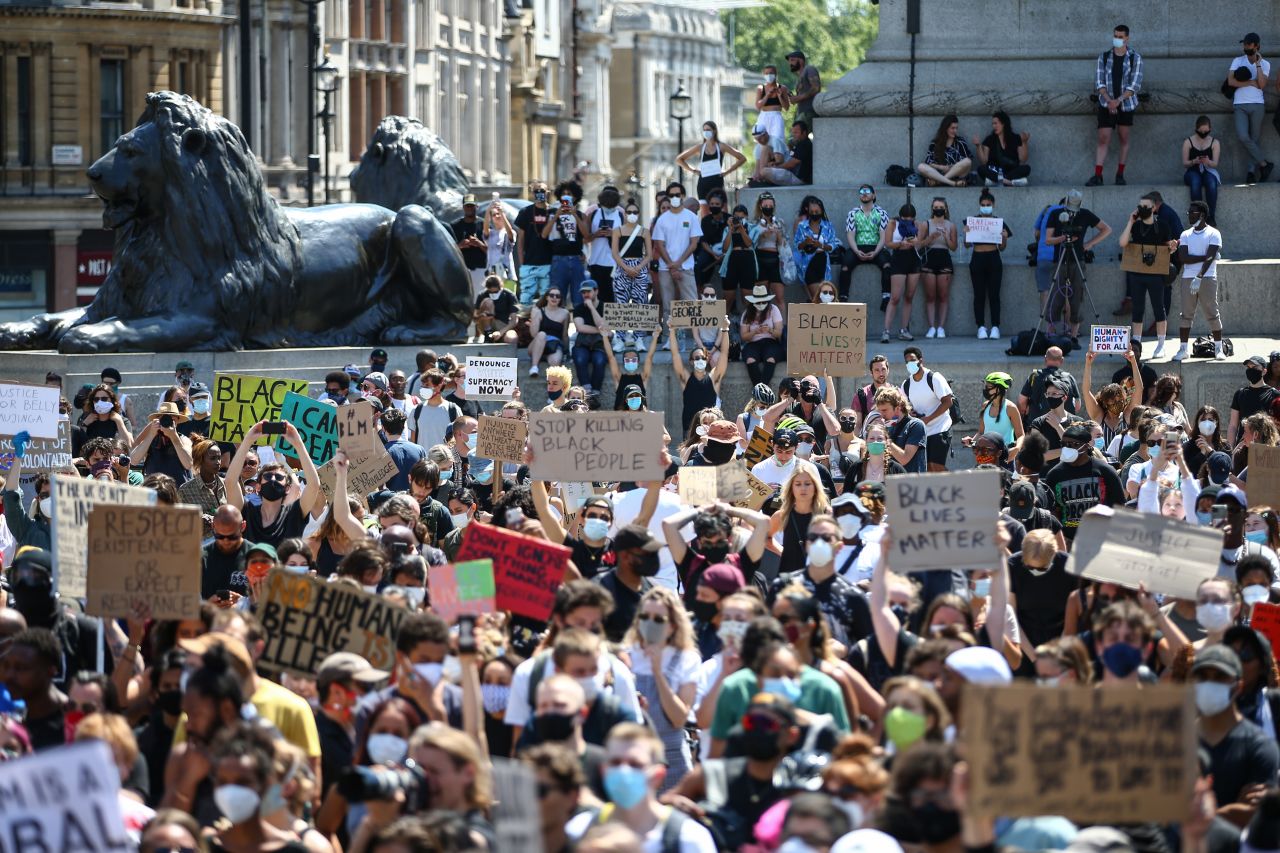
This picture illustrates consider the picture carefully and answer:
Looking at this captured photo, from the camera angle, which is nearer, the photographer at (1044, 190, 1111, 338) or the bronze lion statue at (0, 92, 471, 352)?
the photographer at (1044, 190, 1111, 338)

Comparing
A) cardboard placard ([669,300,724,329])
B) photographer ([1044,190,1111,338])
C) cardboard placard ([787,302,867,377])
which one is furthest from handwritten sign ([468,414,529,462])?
photographer ([1044,190,1111,338])

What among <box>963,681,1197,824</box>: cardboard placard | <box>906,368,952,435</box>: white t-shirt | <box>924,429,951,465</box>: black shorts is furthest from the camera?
<box>906,368,952,435</box>: white t-shirt

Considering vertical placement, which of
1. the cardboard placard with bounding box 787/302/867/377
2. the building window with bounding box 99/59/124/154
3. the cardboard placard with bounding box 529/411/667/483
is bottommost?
the cardboard placard with bounding box 529/411/667/483

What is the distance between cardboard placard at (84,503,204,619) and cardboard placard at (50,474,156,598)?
37cm

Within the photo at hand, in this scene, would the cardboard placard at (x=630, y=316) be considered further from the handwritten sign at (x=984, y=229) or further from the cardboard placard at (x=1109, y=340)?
the cardboard placard at (x=1109, y=340)

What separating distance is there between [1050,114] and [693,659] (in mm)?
15648

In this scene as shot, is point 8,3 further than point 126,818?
Yes

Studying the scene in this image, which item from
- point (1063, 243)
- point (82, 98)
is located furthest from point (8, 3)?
point (1063, 243)

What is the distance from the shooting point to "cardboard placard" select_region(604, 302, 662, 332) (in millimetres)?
21094

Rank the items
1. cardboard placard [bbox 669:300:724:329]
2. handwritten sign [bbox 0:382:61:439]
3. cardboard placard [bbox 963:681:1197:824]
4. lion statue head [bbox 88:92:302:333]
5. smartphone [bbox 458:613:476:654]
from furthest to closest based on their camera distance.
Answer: lion statue head [bbox 88:92:302:333] < cardboard placard [bbox 669:300:724:329] < handwritten sign [bbox 0:382:61:439] < smartphone [bbox 458:613:476:654] < cardboard placard [bbox 963:681:1197:824]

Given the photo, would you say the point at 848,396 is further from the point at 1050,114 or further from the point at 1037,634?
the point at 1037,634

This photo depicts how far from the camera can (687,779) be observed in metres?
8.28

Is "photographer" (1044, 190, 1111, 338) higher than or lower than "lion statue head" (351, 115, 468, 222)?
lower

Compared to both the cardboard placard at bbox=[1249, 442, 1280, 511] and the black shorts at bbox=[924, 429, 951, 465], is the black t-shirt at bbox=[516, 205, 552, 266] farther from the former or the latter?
the cardboard placard at bbox=[1249, 442, 1280, 511]
